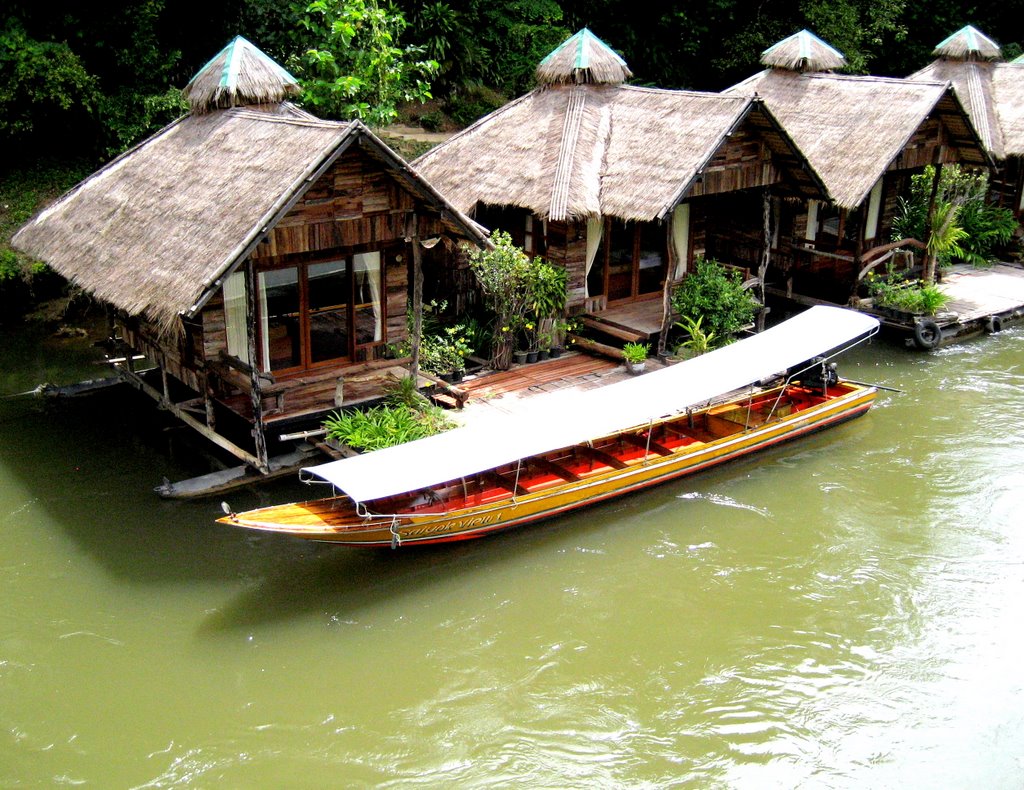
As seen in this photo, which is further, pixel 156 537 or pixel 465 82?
pixel 465 82

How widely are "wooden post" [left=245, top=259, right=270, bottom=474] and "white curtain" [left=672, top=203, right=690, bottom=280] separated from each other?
829cm

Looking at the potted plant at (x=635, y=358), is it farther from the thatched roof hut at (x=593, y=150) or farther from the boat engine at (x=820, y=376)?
the boat engine at (x=820, y=376)

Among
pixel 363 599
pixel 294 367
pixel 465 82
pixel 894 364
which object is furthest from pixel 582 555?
pixel 465 82

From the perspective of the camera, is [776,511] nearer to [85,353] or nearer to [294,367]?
[294,367]

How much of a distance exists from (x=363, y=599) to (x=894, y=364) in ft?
37.8

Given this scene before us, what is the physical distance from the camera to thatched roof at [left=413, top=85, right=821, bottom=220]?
1680 cm

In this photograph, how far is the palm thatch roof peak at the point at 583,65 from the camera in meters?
19.1

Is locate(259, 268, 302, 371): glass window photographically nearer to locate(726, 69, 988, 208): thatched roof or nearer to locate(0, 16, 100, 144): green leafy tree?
locate(0, 16, 100, 144): green leafy tree

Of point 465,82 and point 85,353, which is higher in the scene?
point 465,82

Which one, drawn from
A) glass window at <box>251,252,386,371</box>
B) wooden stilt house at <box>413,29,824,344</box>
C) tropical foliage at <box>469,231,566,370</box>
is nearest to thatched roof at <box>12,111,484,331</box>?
glass window at <box>251,252,386,371</box>

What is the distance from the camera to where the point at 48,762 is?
9.69 metres

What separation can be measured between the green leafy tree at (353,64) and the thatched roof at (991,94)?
1141cm

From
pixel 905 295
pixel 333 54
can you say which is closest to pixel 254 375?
pixel 333 54

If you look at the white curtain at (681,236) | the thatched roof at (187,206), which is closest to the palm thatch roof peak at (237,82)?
the thatched roof at (187,206)
